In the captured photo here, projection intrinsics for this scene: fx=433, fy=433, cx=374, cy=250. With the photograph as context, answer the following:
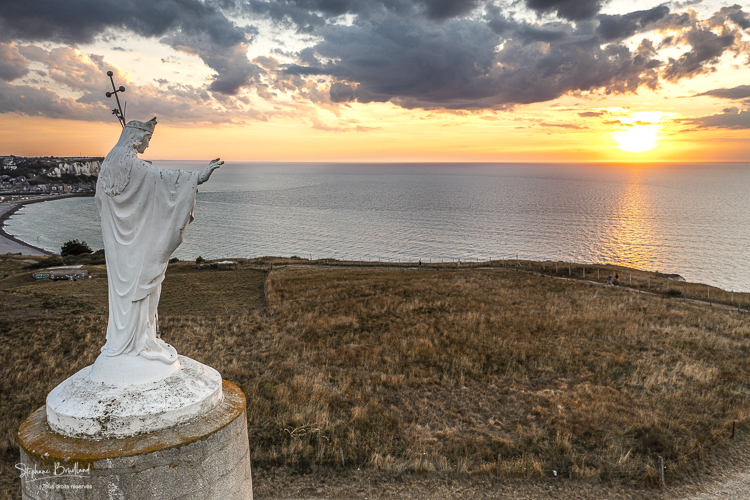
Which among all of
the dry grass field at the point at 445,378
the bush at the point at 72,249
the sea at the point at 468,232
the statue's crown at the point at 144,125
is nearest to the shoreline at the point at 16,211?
the sea at the point at 468,232

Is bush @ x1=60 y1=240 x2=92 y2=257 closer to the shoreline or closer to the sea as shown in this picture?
the sea

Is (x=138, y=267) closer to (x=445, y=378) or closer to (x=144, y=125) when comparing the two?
(x=144, y=125)

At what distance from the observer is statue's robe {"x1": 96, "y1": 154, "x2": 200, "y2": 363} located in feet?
17.1

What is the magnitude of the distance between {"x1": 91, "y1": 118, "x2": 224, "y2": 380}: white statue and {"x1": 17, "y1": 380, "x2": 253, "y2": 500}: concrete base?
0.90 metres

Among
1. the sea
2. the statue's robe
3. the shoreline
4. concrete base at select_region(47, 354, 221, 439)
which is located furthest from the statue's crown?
the shoreline

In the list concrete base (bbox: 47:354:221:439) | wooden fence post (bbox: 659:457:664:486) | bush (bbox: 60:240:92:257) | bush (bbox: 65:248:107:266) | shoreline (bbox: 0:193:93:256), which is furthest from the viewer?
shoreline (bbox: 0:193:93:256)

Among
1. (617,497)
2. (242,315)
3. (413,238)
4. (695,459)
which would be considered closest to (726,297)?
(695,459)

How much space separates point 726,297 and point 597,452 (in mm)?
31376

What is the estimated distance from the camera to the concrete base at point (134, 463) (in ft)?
14.6

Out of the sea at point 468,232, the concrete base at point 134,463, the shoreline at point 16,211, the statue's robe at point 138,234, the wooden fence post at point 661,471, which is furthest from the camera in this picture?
the shoreline at point 16,211

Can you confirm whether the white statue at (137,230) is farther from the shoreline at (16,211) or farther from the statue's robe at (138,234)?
the shoreline at (16,211)

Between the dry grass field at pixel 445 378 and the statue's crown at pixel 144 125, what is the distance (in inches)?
282

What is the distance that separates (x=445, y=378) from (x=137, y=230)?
1137 cm

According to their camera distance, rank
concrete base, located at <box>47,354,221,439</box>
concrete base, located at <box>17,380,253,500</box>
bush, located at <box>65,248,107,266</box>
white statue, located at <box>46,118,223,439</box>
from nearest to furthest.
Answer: concrete base, located at <box>17,380,253,500</box>, concrete base, located at <box>47,354,221,439</box>, white statue, located at <box>46,118,223,439</box>, bush, located at <box>65,248,107,266</box>
